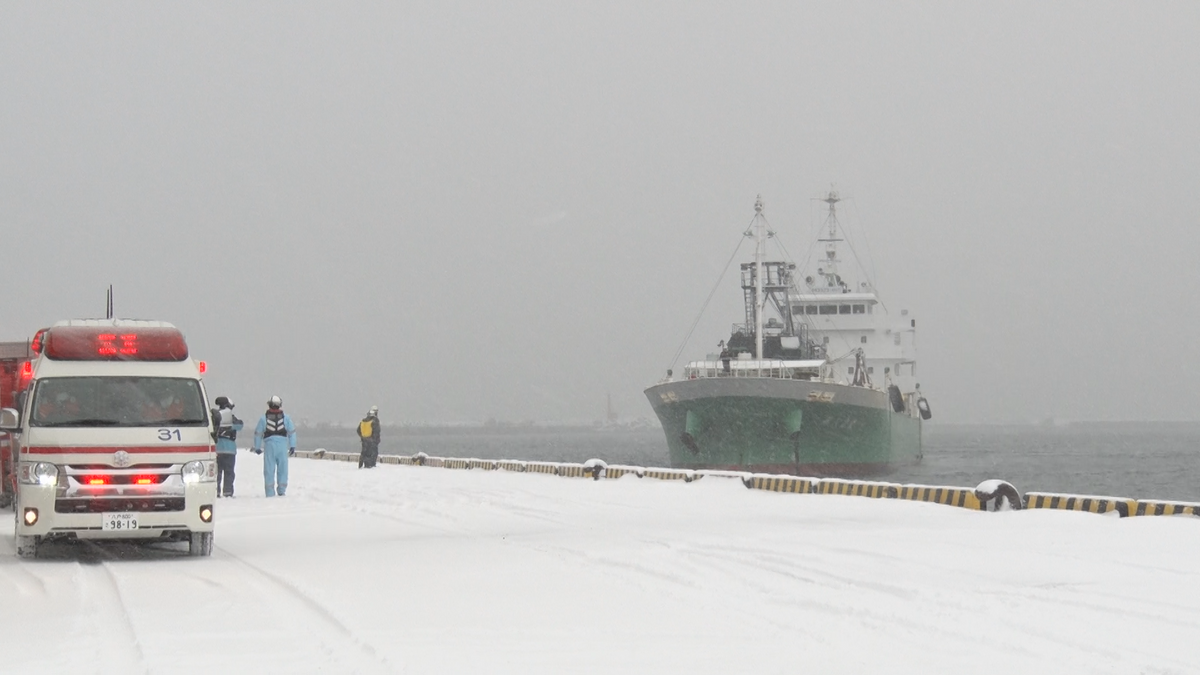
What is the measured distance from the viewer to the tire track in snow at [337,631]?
21.2 ft

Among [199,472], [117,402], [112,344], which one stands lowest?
[199,472]

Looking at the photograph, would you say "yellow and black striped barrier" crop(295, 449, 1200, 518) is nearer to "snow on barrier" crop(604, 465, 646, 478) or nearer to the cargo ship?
"snow on barrier" crop(604, 465, 646, 478)

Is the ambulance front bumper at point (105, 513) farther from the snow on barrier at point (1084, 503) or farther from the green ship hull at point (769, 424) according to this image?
the green ship hull at point (769, 424)

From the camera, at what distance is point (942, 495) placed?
57.2 ft

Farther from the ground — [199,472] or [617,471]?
[199,472]

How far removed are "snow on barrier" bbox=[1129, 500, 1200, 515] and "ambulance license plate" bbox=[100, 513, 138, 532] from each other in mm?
10647

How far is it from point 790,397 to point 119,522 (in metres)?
34.1

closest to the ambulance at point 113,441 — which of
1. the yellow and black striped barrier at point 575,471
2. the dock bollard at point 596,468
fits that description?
the dock bollard at point 596,468

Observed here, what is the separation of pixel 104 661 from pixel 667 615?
3285mm

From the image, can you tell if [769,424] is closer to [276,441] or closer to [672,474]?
[672,474]

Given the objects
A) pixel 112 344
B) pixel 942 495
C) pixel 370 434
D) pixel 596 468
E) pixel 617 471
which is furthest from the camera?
pixel 370 434

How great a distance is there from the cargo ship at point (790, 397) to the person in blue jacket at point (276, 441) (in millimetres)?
23580

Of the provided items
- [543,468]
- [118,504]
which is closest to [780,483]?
[543,468]

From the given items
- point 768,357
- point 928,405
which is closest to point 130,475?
point 768,357
